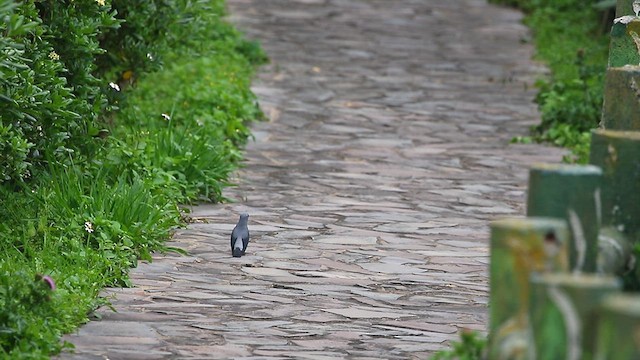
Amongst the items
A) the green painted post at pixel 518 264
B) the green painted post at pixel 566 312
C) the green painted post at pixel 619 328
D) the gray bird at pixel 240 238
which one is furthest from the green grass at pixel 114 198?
the green painted post at pixel 619 328

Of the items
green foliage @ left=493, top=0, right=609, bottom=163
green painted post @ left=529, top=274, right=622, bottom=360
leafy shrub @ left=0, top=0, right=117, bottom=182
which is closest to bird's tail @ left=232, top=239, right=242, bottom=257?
leafy shrub @ left=0, top=0, right=117, bottom=182

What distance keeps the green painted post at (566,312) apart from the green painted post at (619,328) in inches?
3.3

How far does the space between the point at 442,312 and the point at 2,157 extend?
2.28 metres

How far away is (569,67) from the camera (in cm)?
1292

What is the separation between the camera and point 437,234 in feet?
25.9

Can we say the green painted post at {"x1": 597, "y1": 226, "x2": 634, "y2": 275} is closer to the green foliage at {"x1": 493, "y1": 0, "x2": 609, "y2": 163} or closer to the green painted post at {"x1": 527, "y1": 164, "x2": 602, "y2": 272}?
the green painted post at {"x1": 527, "y1": 164, "x2": 602, "y2": 272}

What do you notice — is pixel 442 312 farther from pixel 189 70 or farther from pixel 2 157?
pixel 189 70

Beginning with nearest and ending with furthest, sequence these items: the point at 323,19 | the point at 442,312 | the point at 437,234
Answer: the point at 442,312 → the point at 437,234 → the point at 323,19

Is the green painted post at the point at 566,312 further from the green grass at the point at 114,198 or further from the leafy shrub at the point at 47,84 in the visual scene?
the leafy shrub at the point at 47,84

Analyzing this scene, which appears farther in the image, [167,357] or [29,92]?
[29,92]

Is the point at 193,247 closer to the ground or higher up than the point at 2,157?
closer to the ground

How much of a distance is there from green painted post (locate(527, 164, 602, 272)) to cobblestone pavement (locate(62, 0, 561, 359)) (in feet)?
5.39

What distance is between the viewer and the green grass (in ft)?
17.6

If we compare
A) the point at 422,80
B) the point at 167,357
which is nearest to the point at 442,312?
the point at 167,357
